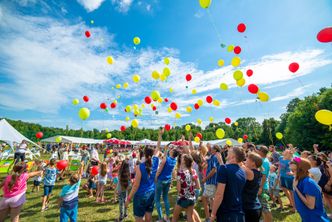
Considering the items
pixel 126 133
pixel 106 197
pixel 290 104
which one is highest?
pixel 290 104

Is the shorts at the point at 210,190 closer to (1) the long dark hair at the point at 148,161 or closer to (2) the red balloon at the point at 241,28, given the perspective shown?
(1) the long dark hair at the point at 148,161

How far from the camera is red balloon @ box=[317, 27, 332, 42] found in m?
3.23

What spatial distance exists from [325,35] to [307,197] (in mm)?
2877

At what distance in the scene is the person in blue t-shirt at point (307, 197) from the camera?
232 cm

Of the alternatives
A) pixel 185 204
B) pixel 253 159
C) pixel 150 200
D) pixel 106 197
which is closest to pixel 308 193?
pixel 253 159

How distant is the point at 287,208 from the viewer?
5.39 metres

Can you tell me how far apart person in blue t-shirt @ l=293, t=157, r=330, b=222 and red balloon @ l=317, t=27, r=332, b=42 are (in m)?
2.37

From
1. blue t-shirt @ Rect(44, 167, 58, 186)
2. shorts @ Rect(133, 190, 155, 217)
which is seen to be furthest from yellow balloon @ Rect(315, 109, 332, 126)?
blue t-shirt @ Rect(44, 167, 58, 186)

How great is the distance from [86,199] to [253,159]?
19.8 feet

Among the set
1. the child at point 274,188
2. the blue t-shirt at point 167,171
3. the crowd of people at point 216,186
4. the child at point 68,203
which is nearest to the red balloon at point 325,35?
the crowd of people at point 216,186

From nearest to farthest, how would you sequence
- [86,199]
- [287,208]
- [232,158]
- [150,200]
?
1. [232,158]
2. [150,200]
3. [287,208]
4. [86,199]

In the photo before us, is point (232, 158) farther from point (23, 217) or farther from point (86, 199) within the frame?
point (86, 199)

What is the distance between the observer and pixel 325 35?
3.26 m

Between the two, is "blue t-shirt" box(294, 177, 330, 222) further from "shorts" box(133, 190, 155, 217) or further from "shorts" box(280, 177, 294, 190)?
"shorts" box(280, 177, 294, 190)
